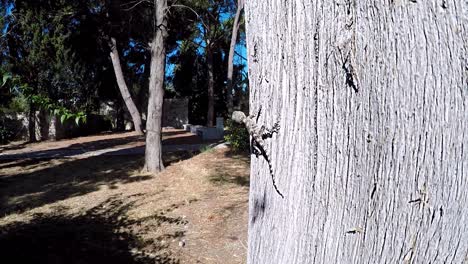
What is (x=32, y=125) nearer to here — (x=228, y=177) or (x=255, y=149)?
(x=228, y=177)

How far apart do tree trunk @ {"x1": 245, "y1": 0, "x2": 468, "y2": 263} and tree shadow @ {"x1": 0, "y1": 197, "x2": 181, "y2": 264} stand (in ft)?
12.4

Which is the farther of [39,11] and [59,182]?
[39,11]

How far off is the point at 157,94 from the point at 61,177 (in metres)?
3.14

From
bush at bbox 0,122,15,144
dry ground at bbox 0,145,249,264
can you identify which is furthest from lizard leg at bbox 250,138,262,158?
bush at bbox 0,122,15,144

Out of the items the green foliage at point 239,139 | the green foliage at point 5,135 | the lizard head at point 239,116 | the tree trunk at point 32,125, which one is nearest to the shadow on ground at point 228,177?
the green foliage at point 239,139

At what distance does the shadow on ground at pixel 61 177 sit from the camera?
298 inches

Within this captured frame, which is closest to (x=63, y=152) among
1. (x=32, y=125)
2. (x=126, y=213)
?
(x=32, y=125)

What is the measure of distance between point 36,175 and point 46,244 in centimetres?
562

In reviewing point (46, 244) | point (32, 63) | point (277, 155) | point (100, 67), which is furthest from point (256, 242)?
point (100, 67)

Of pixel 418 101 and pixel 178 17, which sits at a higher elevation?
pixel 178 17

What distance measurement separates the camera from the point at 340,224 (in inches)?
38.0

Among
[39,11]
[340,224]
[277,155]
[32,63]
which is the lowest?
[340,224]

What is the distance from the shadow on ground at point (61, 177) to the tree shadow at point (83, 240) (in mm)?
1203

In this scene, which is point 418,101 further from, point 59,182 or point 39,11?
point 39,11
